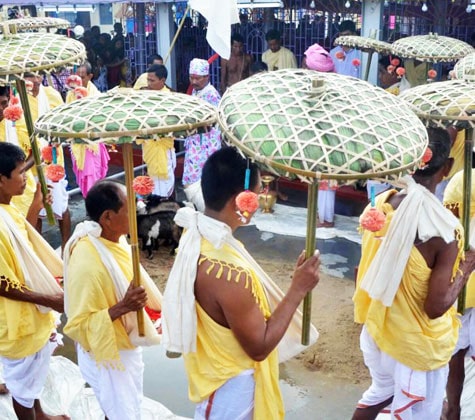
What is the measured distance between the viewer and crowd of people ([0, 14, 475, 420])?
8.87 ft

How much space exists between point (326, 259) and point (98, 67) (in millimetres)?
7250

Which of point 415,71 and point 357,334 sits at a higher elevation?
point 415,71

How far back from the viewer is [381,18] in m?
9.09

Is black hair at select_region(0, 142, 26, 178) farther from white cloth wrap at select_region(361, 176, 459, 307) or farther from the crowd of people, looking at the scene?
white cloth wrap at select_region(361, 176, 459, 307)

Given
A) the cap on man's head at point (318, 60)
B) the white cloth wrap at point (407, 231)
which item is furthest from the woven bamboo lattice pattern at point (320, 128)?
the cap on man's head at point (318, 60)

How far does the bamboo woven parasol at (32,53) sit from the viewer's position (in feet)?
10.3

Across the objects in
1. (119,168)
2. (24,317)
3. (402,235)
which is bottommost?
(119,168)

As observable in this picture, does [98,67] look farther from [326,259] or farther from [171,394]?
[171,394]

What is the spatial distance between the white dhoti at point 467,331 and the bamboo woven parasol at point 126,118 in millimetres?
2197

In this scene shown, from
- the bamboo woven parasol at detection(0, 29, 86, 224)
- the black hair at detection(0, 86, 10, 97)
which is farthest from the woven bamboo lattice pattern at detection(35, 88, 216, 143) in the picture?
the black hair at detection(0, 86, 10, 97)

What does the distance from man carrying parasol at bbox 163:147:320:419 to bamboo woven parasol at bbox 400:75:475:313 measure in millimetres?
920

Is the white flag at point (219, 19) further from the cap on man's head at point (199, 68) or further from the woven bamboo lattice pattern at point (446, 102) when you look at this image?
the cap on man's head at point (199, 68)

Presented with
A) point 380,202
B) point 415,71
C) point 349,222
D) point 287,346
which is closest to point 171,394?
point 287,346

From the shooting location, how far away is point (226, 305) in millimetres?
2637
